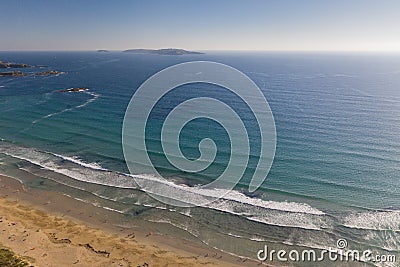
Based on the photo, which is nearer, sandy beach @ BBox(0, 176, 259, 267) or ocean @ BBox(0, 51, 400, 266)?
sandy beach @ BBox(0, 176, 259, 267)

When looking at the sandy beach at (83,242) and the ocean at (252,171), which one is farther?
the ocean at (252,171)

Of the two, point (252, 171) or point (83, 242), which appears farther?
point (252, 171)

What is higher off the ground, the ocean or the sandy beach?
the ocean

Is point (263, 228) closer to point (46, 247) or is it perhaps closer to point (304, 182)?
point (304, 182)

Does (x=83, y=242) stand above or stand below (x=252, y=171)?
below

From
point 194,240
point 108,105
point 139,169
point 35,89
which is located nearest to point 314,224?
point 194,240

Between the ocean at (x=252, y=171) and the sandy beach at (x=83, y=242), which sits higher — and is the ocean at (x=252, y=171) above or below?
above

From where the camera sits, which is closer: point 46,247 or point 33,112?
point 46,247

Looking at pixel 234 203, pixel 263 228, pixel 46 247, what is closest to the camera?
pixel 46 247
